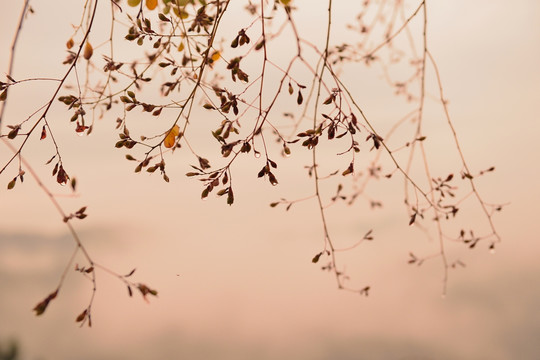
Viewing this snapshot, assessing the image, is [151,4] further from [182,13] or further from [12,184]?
[12,184]

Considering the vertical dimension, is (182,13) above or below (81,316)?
above

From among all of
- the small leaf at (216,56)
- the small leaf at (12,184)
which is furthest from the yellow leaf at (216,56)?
the small leaf at (12,184)

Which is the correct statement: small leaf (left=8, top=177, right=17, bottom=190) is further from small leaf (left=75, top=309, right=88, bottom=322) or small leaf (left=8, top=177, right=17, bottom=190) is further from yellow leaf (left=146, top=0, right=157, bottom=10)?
yellow leaf (left=146, top=0, right=157, bottom=10)

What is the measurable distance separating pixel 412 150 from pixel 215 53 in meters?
0.80

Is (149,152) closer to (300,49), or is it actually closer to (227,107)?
(227,107)

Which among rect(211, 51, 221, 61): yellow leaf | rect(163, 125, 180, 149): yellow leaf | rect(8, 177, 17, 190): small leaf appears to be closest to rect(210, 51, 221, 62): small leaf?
rect(211, 51, 221, 61): yellow leaf

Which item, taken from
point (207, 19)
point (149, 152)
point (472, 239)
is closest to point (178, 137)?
point (149, 152)

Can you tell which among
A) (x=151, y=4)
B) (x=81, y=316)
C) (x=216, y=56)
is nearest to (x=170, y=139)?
(x=216, y=56)

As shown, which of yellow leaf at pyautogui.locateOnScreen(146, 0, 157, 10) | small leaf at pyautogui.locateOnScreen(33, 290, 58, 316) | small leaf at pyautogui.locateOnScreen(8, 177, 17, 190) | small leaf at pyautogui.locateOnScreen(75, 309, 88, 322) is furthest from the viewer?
yellow leaf at pyautogui.locateOnScreen(146, 0, 157, 10)

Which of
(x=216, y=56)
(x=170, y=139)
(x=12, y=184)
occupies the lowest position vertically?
(x=12, y=184)

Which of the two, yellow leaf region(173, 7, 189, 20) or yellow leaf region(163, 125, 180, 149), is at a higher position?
yellow leaf region(173, 7, 189, 20)

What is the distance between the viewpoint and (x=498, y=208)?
7.79ft

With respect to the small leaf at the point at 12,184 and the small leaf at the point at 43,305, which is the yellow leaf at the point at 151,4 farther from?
the small leaf at the point at 43,305

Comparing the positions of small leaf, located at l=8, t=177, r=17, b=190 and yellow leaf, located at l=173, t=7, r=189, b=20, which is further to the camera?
yellow leaf, located at l=173, t=7, r=189, b=20
